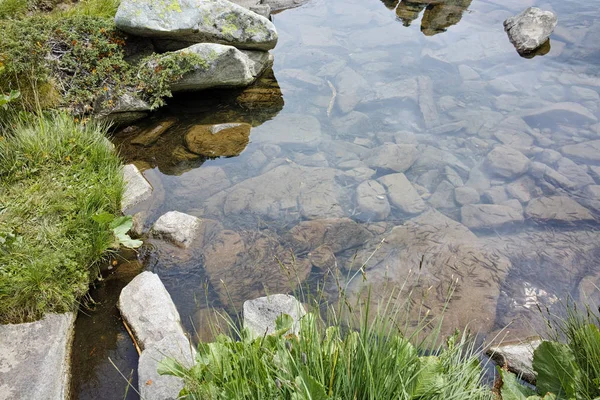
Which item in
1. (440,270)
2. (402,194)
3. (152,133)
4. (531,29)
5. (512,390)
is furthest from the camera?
(531,29)

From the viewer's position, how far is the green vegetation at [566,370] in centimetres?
287

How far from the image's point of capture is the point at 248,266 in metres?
5.30

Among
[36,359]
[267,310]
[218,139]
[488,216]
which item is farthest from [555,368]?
[218,139]

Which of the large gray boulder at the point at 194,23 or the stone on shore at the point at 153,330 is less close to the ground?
the large gray boulder at the point at 194,23

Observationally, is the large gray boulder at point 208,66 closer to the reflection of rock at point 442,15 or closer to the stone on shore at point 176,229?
the stone on shore at point 176,229

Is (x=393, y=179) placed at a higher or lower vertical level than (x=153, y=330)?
higher

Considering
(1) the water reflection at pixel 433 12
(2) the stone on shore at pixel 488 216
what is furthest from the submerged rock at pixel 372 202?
(1) the water reflection at pixel 433 12

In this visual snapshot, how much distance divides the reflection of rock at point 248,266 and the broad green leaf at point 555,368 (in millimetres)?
2497

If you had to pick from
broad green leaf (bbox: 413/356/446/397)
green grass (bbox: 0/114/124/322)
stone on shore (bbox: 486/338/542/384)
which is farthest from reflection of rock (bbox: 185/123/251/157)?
broad green leaf (bbox: 413/356/446/397)

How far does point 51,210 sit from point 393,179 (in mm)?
4537

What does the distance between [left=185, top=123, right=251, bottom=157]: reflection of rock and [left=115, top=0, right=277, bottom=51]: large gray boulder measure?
1.83 meters

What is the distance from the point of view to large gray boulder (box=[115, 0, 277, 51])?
7672 mm

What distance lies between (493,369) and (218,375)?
A: 2.60 m

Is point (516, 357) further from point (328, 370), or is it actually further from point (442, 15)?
point (442, 15)
